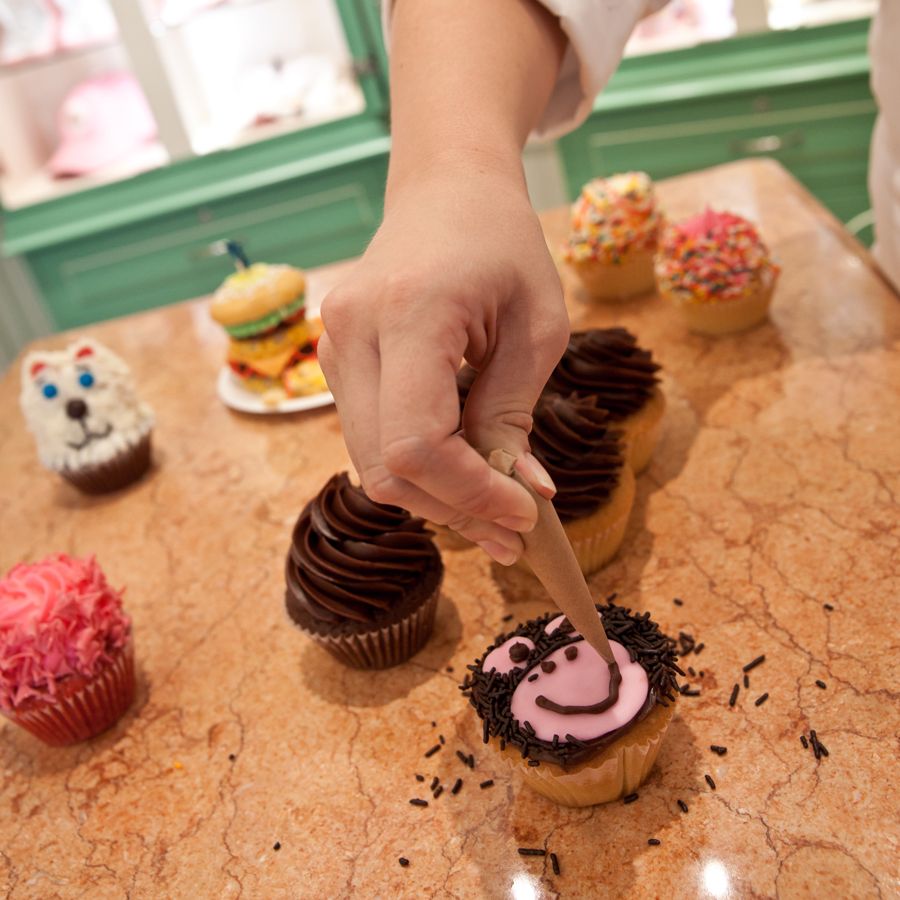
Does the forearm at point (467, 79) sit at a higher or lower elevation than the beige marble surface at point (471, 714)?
higher

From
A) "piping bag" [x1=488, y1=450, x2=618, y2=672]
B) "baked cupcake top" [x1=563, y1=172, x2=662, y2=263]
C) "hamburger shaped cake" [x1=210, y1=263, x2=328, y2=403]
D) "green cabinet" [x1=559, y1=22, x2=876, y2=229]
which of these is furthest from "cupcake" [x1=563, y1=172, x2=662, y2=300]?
"green cabinet" [x1=559, y1=22, x2=876, y2=229]

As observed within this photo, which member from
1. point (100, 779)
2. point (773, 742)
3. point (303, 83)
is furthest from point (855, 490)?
point (303, 83)

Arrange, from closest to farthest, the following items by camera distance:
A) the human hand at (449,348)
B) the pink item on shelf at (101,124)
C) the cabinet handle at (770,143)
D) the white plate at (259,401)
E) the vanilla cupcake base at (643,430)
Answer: the human hand at (449,348) < the vanilla cupcake base at (643,430) < the white plate at (259,401) < the cabinet handle at (770,143) < the pink item on shelf at (101,124)

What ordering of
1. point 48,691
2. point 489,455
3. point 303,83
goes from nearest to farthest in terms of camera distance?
point 489,455 → point 48,691 → point 303,83

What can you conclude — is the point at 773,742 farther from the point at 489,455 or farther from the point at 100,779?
the point at 100,779

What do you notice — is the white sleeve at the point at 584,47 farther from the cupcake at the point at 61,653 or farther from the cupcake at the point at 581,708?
the cupcake at the point at 61,653

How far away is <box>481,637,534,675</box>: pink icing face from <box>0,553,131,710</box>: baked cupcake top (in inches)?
20.9

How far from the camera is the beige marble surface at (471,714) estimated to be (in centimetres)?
97

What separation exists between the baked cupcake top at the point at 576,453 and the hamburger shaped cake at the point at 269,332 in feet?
2.35

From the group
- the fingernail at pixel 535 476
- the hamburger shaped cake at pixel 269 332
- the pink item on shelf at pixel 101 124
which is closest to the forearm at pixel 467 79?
the fingernail at pixel 535 476

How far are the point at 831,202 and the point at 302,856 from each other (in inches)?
116

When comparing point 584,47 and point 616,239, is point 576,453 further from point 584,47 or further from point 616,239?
point 616,239

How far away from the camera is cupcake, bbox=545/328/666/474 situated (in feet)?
4.70

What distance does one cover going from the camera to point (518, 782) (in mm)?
1064
